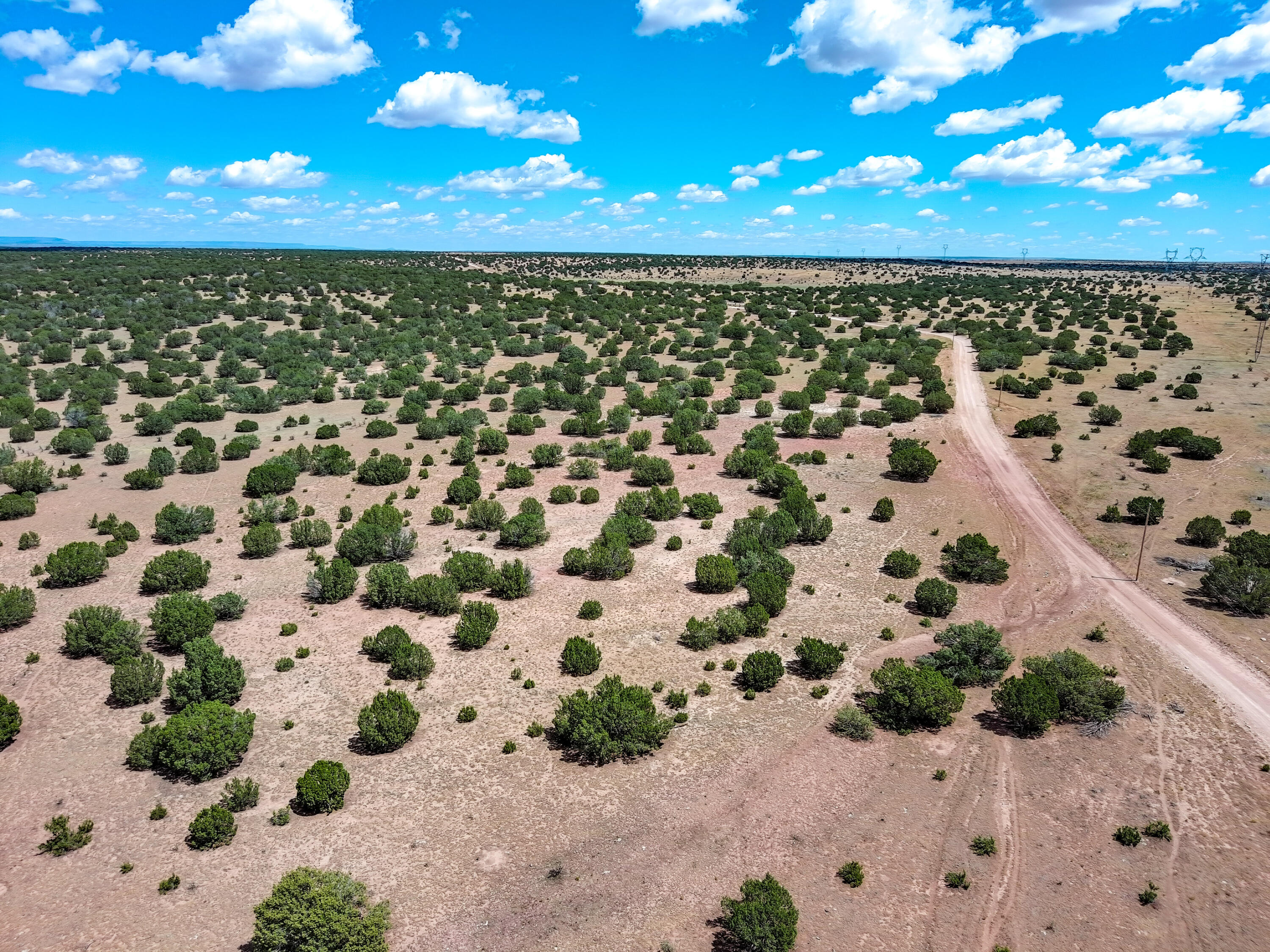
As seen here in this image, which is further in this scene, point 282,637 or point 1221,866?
point 282,637

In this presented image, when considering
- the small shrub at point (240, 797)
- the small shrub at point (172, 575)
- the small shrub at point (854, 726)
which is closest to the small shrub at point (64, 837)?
the small shrub at point (240, 797)

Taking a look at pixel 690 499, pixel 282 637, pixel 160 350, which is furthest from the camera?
pixel 160 350

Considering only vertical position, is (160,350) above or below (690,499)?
above

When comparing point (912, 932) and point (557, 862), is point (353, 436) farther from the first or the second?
point (912, 932)

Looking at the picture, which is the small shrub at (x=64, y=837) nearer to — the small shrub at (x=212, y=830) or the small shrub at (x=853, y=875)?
the small shrub at (x=212, y=830)

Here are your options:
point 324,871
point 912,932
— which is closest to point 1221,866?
point 912,932

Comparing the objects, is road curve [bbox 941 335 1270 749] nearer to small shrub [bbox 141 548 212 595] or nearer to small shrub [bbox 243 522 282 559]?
small shrub [bbox 243 522 282 559]
